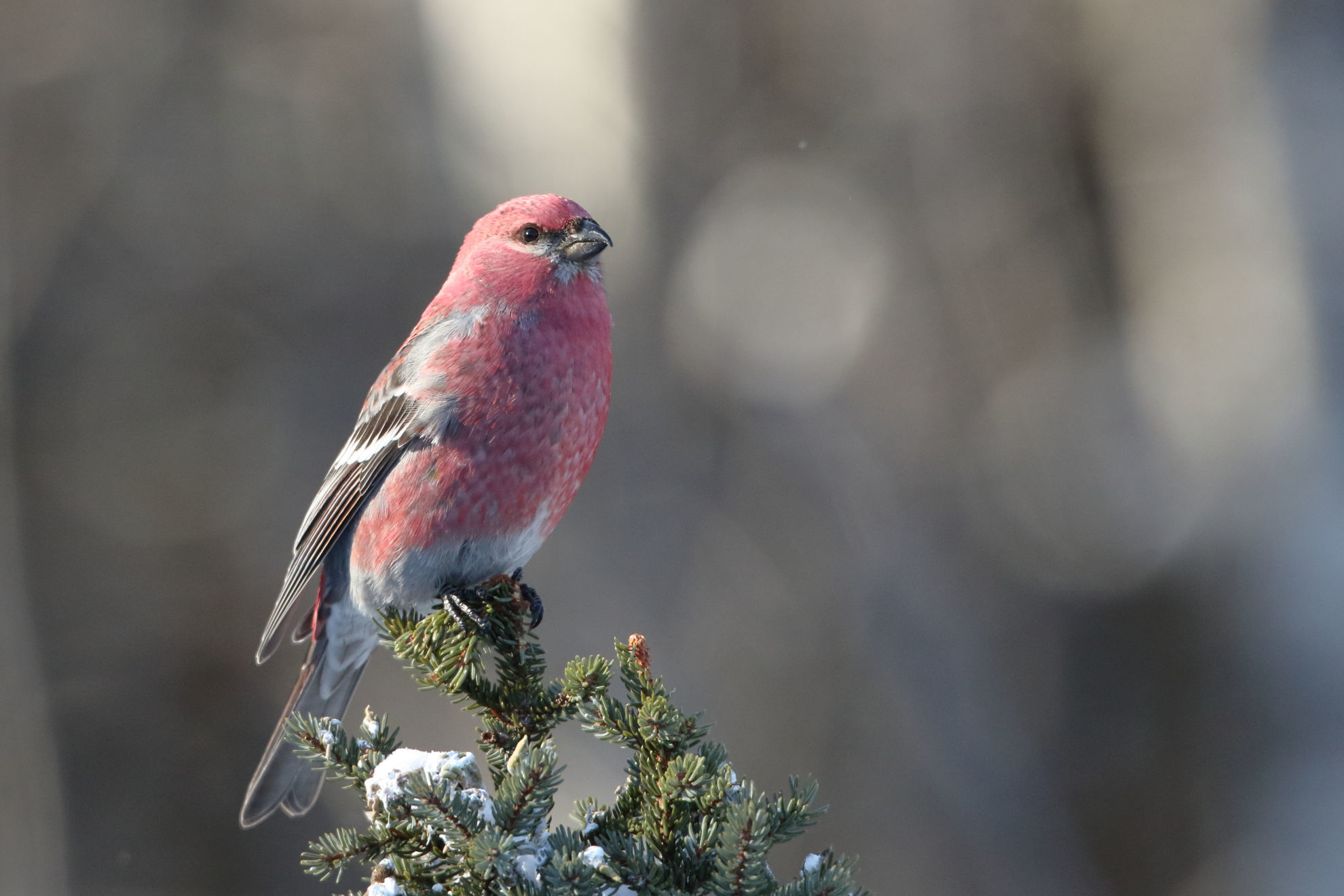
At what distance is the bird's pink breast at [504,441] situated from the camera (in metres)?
1.89

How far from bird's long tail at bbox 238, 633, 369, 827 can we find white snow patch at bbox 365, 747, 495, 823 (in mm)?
937

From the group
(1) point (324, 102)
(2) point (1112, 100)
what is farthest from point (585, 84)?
(2) point (1112, 100)

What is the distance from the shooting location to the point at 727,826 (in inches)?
40.8

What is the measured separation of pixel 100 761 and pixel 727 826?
12.7ft

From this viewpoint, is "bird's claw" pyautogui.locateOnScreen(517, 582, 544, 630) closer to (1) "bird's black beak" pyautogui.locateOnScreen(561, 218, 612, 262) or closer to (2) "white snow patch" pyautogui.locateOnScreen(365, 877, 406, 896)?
(1) "bird's black beak" pyautogui.locateOnScreen(561, 218, 612, 262)

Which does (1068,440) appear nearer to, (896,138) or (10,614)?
(896,138)

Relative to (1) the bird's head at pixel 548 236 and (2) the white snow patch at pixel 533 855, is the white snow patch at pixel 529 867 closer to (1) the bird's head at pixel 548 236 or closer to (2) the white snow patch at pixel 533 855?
(2) the white snow patch at pixel 533 855

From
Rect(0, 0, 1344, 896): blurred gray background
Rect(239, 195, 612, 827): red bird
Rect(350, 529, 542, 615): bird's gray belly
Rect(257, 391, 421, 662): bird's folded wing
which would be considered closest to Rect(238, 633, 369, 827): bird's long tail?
Rect(239, 195, 612, 827): red bird

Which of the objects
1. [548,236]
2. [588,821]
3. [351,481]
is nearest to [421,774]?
[588,821]

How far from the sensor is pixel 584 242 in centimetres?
202

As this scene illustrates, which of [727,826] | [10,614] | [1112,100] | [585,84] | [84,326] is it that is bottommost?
[727,826]

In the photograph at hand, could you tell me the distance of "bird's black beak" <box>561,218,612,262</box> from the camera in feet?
6.59

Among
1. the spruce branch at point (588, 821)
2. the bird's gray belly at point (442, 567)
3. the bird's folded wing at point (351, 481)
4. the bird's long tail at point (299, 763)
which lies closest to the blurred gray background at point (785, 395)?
the bird's long tail at point (299, 763)

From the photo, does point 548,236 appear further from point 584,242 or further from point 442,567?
point 442,567
